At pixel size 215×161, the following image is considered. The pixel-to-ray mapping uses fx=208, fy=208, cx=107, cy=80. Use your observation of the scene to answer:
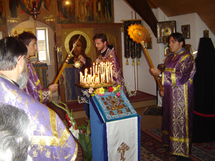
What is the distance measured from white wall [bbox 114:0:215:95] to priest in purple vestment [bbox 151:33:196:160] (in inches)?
102

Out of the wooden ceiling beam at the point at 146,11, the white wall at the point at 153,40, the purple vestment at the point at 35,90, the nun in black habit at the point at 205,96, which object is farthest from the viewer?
the wooden ceiling beam at the point at 146,11

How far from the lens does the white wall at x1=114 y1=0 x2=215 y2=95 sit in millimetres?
5121

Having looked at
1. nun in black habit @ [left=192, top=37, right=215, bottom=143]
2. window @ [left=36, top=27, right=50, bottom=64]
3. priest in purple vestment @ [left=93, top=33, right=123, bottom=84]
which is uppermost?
window @ [left=36, top=27, right=50, bottom=64]

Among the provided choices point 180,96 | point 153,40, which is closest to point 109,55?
point 180,96

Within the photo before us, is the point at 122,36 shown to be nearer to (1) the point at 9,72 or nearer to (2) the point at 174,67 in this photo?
(2) the point at 174,67

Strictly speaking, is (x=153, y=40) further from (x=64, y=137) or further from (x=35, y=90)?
(x=64, y=137)

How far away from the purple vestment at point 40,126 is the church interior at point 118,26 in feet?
12.1

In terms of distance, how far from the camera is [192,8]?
16.6 feet

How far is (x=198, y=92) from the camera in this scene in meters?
3.56

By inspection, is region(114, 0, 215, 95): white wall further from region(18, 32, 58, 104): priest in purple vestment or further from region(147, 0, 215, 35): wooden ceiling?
region(18, 32, 58, 104): priest in purple vestment

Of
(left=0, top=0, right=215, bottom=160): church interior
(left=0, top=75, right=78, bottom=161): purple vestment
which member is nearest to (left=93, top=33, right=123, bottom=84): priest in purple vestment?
(left=0, top=0, right=215, bottom=160): church interior

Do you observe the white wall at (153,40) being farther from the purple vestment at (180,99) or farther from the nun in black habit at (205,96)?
the purple vestment at (180,99)

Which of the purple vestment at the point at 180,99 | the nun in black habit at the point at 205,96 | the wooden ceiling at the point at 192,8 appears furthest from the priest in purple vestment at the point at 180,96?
the wooden ceiling at the point at 192,8

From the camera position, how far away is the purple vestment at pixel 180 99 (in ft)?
9.20
